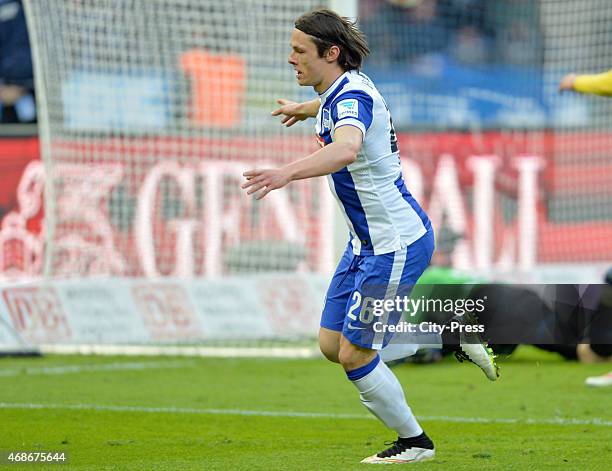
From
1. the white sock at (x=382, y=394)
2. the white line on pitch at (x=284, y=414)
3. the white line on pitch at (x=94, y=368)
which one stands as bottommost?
→ the white line on pitch at (x=94, y=368)

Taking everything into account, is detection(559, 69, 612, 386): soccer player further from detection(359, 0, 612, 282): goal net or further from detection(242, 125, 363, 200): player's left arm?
detection(359, 0, 612, 282): goal net

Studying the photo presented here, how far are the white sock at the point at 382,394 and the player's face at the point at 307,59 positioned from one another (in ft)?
4.59

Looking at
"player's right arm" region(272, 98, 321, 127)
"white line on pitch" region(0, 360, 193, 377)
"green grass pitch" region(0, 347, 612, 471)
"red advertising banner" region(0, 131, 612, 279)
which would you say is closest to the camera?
"green grass pitch" region(0, 347, 612, 471)

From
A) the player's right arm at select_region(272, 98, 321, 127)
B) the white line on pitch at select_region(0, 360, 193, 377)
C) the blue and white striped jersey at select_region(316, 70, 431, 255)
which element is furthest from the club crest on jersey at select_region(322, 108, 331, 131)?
the white line on pitch at select_region(0, 360, 193, 377)

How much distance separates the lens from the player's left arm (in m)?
5.39

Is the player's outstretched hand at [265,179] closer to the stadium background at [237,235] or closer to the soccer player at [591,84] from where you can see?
the stadium background at [237,235]

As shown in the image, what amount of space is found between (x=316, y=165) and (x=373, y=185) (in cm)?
68

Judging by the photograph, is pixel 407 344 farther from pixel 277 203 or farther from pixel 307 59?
pixel 277 203

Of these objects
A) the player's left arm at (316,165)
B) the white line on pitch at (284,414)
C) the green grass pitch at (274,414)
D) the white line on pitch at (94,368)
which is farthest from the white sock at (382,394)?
the white line on pitch at (94,368)

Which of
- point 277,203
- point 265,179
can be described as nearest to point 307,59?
point 265,179

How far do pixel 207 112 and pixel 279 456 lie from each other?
7.76 m

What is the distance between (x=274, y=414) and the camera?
342 inches

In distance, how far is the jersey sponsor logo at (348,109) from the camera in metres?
5.88

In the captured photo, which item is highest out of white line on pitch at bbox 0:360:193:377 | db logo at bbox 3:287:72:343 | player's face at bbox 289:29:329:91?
player's face at bbox 289:29:329:91
